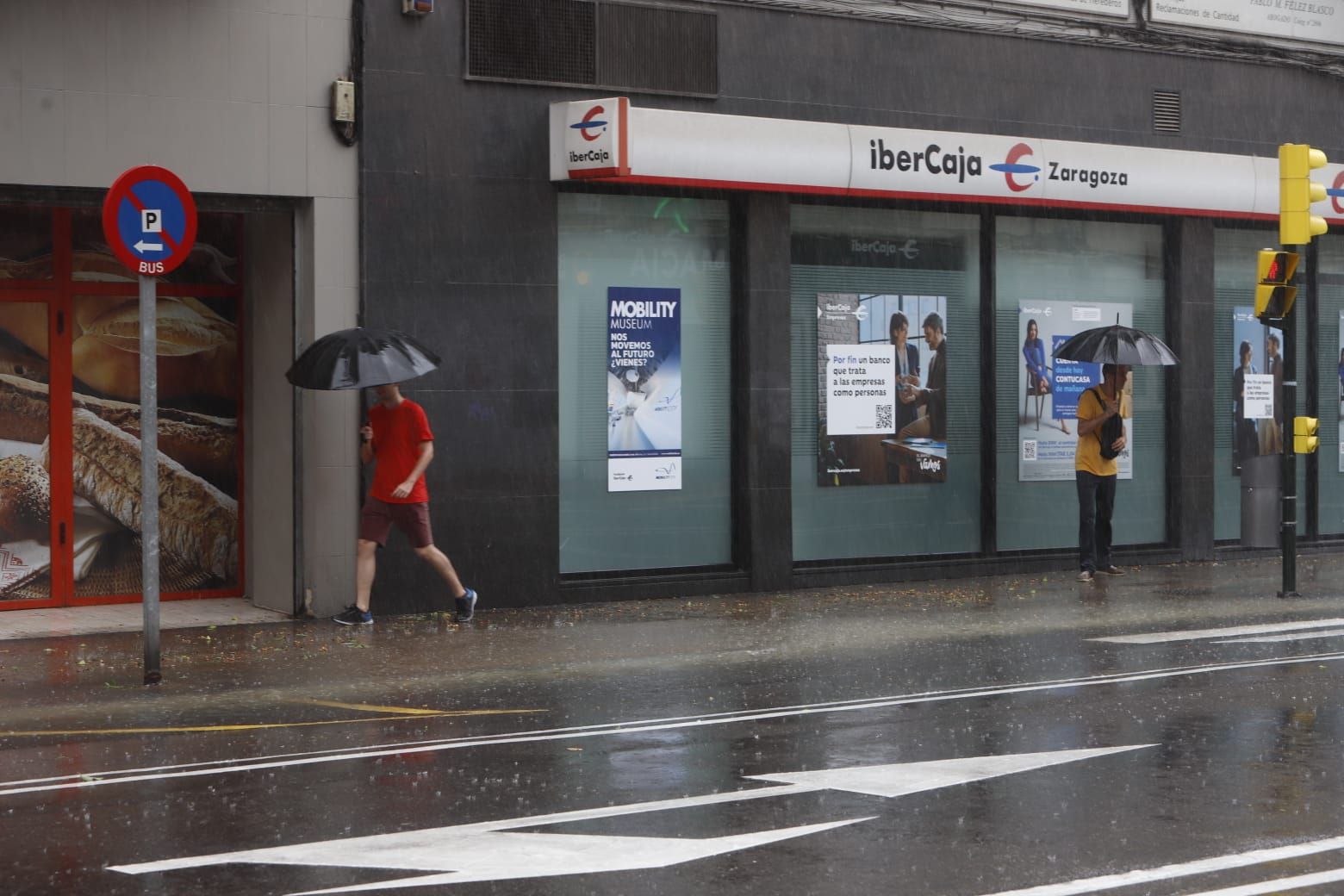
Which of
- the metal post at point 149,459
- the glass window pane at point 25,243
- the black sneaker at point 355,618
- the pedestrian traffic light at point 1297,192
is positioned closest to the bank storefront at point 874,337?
the black sneaker at point 355,618

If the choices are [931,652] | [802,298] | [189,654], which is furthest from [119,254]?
[802,298]

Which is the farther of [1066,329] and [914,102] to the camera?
[1066,329]

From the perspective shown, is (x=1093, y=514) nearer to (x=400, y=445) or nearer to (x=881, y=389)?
(x=881, y=389)

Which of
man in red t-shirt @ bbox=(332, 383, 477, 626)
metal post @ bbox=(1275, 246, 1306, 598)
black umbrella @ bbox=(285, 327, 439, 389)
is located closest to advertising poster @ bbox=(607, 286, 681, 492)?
man in red t-shirt @ bbox=(332, 383, 477, 626)

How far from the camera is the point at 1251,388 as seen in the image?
64.0 feet

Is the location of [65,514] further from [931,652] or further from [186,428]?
[931,652]

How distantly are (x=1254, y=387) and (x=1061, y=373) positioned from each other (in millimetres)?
2540

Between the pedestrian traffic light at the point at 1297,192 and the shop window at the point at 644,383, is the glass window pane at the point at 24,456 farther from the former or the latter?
the pedestrian traffic light at the point at 1297,192

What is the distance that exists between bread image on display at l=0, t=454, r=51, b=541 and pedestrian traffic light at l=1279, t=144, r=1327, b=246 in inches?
384

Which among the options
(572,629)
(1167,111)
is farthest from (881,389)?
(572,629)

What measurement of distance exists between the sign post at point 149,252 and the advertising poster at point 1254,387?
11.8 metres

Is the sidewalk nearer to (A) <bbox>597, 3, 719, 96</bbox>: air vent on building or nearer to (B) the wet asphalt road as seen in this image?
(B) the wet asphalt road

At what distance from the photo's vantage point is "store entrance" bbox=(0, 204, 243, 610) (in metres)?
14.0

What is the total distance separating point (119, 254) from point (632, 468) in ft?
18.7
